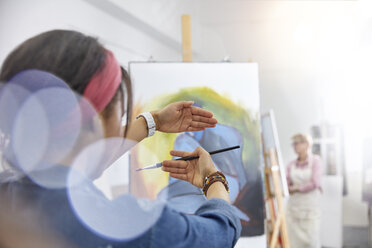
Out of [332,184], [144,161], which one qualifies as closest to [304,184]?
[332,184]

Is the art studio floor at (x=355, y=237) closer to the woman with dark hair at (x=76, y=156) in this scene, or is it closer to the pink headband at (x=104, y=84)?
the woman with dark hair at (x=76, y=156)

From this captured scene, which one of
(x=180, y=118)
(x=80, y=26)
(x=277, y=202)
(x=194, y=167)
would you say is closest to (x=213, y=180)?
(x=194, y=167)

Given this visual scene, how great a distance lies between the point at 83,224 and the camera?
21.2 inches

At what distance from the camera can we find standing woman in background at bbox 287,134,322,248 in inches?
125

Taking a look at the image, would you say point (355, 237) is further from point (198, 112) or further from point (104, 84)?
point (104, 84)

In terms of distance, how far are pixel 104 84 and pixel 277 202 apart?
6.12ft

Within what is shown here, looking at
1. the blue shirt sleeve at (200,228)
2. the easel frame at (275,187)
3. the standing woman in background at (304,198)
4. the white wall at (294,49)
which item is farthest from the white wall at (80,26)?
the standing woman in background at (304,198)

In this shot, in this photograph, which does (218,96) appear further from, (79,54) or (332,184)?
(332,184)

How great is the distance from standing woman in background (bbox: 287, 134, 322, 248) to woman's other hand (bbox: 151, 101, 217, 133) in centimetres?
248

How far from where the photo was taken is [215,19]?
3.70 m

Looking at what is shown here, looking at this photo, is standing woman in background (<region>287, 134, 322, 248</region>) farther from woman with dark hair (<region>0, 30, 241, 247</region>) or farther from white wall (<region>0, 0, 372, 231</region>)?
woman with dark hair (<region>0, 30, 241, 247</region>)

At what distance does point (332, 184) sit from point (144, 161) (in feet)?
10.3

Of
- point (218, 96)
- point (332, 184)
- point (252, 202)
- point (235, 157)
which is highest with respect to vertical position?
point (218, 96)

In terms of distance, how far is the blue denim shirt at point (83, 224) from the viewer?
0.53 meters
